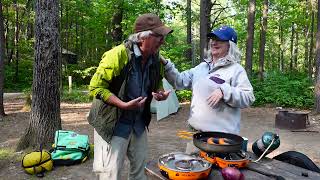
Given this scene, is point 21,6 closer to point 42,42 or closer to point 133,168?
point 42,42

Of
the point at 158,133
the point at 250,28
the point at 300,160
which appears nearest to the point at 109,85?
the point at 300,160

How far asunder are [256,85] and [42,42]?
36.6 feet

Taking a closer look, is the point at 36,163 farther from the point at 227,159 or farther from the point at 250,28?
the point at 250,28

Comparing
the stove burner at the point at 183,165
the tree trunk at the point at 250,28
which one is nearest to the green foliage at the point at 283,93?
the tree trunk at the point at 250,28

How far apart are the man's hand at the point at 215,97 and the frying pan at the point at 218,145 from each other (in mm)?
253

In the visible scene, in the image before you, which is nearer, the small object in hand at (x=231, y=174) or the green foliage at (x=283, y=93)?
the small object in hand at (x=231, y=174)

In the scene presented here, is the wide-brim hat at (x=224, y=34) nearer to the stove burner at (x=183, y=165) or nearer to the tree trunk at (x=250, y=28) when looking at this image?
the stove burner at (x=183, y=165)

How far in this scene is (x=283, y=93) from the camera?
1416cm

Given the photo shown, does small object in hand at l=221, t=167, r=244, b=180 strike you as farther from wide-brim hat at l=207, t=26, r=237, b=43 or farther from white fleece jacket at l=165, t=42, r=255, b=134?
wide-brim hat at l=207, t=26, r=237, b=43

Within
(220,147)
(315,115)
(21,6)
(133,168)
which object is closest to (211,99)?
(220,147)

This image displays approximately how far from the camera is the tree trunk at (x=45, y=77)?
589 centimetres

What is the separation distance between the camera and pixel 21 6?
70.2 feet

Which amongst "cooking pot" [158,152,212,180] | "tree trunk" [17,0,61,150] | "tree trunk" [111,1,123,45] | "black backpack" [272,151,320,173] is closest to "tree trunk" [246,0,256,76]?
"tree trunk" [111,1,123,45]

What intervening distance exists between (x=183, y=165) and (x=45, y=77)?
169 inches
